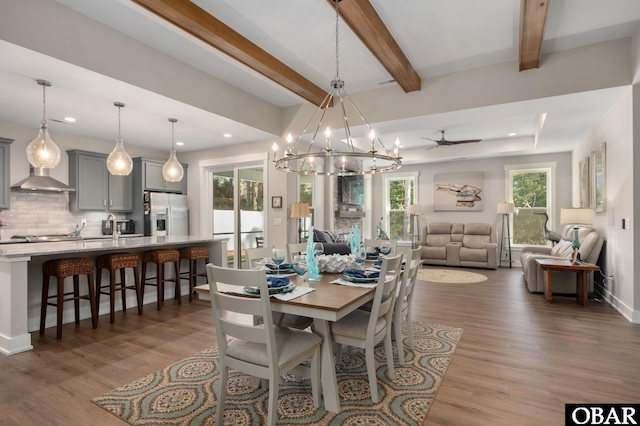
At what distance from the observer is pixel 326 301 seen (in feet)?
5.90

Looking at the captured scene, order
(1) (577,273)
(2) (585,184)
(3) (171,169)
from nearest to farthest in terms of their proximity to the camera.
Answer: (1) (577,273) → (3) (171,169) → (2) (585,184)

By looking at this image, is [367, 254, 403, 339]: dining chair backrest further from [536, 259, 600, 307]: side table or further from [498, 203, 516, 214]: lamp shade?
[498, 203, 516, 214]: lamp shade

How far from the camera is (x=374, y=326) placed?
2.06 meters

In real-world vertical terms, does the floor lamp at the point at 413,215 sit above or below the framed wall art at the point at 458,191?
below

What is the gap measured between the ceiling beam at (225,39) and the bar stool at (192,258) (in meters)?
2.43

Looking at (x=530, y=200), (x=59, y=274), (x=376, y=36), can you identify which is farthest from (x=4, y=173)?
(x=530, y=200)

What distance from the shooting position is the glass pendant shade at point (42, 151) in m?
3.26

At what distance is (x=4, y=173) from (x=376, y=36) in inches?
213

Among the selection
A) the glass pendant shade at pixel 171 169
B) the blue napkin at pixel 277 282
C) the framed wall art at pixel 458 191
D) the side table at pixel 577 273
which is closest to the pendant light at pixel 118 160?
the glass pendant shade at pixel 171 169

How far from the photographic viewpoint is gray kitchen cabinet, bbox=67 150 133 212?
225 inches

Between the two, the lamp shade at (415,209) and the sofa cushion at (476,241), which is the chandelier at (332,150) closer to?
the lamp shade at (415,209)

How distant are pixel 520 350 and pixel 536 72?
3.02 meters

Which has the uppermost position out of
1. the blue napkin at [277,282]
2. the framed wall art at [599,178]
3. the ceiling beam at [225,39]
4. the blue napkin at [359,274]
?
the ceiling beam at [225,39]

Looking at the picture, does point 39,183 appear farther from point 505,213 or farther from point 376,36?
point 505,213
